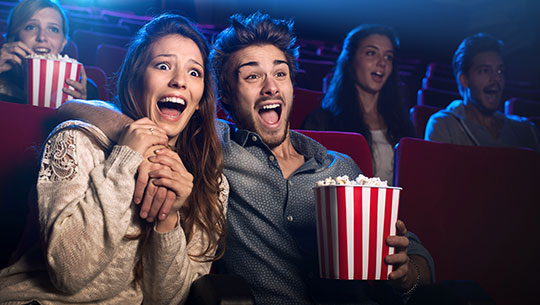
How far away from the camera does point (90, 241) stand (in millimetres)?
750

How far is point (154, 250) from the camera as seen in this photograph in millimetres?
850

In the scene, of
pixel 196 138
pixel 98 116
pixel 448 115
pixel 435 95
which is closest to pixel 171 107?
pixel 196 138

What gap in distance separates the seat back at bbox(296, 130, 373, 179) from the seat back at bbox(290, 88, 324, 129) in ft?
2.26

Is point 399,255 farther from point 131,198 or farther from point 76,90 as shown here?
point 76,90

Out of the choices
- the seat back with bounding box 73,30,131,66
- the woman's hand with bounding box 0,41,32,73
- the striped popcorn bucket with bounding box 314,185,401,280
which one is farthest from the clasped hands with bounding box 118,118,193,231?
the seat back with bounding box 73,30,131,66

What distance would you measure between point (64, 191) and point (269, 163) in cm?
46

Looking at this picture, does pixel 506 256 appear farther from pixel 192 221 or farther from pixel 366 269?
pixel 192 221

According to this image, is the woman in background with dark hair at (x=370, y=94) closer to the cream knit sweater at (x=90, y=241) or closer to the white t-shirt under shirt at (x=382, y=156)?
the white t-shirt under shirt at (x=382, y=156)

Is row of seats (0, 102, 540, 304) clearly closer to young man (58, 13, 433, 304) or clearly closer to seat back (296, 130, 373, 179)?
seat back (296, 130, 373, 179)

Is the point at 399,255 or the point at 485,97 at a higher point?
the point at 485,97

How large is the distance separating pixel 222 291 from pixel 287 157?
499mm

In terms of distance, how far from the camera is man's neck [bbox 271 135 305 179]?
114 centimetres

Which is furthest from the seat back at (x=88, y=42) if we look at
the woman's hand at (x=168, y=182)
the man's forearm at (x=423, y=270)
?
the man's forearm at (x=423, y=270)

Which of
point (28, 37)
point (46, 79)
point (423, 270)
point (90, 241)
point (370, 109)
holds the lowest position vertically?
point (423, 270)
